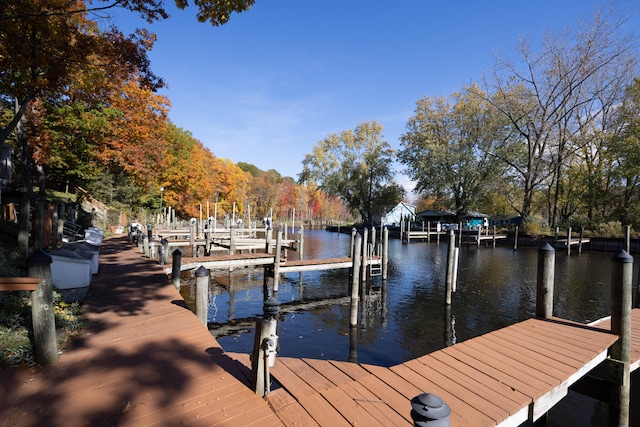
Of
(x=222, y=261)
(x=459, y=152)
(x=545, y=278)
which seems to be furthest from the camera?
(x=459, y=152)

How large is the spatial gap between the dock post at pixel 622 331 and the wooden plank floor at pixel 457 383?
22 cm

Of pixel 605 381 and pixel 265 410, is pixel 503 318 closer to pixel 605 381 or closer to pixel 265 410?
pixel 605 381

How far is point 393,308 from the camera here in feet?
39.4

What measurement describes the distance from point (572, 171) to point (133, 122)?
1802 inches

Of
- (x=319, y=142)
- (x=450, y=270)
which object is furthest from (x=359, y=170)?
(x=450, y=270)

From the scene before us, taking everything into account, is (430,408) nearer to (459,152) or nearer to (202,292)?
(202,292)

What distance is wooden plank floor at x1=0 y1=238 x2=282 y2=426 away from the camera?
308 centimetres

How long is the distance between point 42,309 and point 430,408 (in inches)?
172

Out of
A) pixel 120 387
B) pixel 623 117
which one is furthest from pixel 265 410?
pixel 623 117

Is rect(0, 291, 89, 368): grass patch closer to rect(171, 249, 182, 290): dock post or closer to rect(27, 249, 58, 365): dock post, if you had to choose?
rect(27, 249, 58, 365): dock post

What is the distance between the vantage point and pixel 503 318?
1080cm

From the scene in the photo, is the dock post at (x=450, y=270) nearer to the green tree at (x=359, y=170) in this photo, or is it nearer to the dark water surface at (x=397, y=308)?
the dark water surface at (x=397, y=308)

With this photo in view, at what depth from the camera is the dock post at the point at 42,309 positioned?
3.74 metres

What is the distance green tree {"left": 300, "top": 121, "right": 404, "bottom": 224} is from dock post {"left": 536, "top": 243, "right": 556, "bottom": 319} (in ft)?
149
